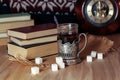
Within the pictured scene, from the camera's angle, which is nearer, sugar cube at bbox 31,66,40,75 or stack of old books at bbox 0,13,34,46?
sugar cube at bbox 31,66,40,75

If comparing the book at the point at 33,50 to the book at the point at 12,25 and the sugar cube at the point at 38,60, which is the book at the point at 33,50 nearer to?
the sugar cube at the point at 38,60

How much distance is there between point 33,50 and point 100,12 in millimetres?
323

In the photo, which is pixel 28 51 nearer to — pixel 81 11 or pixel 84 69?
pixel 84 69

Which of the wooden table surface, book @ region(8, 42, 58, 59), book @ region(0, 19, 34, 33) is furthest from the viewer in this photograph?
book @ region(0, 19, 34, 33)

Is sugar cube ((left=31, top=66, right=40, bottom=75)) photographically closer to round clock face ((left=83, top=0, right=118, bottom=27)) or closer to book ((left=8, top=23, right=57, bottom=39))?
book ((left=8, top=23, right=57, bottom=39))

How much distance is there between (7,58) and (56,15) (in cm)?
36

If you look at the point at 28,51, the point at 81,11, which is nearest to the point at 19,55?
the point at 28,51

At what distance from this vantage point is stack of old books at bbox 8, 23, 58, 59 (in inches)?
30.4

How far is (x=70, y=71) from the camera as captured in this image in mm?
701

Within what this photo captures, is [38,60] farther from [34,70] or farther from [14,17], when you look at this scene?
[14,17]

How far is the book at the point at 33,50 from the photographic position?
771 millimetres

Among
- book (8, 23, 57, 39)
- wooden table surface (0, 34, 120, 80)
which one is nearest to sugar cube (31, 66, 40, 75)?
wooden table surface (0, 34, 120, 80)

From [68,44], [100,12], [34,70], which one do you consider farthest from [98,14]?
[34,70]

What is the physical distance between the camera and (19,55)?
77 centimetres
